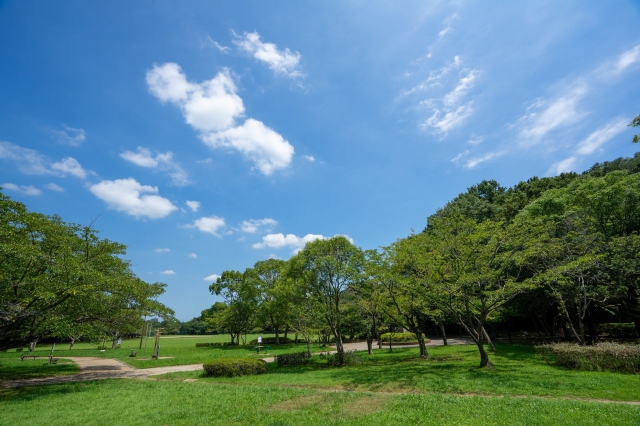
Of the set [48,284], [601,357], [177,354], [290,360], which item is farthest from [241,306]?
[601,357]

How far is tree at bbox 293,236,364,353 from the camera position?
1873 centimetres

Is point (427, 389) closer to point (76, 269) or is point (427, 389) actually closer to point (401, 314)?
point (401, 314)

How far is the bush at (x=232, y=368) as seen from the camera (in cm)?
1539

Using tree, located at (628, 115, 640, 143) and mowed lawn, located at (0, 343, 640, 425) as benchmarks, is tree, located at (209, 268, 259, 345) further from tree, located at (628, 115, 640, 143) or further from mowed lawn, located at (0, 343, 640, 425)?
tree, located at (628, 115, 640, 143)

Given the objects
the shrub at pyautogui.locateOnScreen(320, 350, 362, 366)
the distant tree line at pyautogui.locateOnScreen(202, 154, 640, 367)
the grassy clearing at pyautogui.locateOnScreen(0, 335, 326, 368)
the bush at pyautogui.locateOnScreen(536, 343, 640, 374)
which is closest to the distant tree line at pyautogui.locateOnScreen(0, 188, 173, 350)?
the grassy clearing at pyautogui.locateOnScreen(0, 335, 326, 368)

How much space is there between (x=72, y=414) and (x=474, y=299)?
53.9 ft

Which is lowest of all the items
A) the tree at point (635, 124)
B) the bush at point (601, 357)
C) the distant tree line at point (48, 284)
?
the bush at point (601, 357)

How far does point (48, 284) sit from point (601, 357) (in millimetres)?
22601

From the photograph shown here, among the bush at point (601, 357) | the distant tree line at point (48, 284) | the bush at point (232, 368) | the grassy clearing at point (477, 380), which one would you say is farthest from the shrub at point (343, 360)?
the distant tree line at point (48, 284)

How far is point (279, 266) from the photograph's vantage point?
41.1m

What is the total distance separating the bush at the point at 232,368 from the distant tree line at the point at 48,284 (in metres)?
5.19

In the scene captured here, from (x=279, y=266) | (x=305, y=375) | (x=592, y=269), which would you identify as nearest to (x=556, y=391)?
(x=305, y=375)

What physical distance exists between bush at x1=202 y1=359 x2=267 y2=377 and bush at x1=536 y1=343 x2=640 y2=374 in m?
14.8

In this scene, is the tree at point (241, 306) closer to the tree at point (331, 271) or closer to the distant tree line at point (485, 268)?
the distant tree line at point (485, 268)
